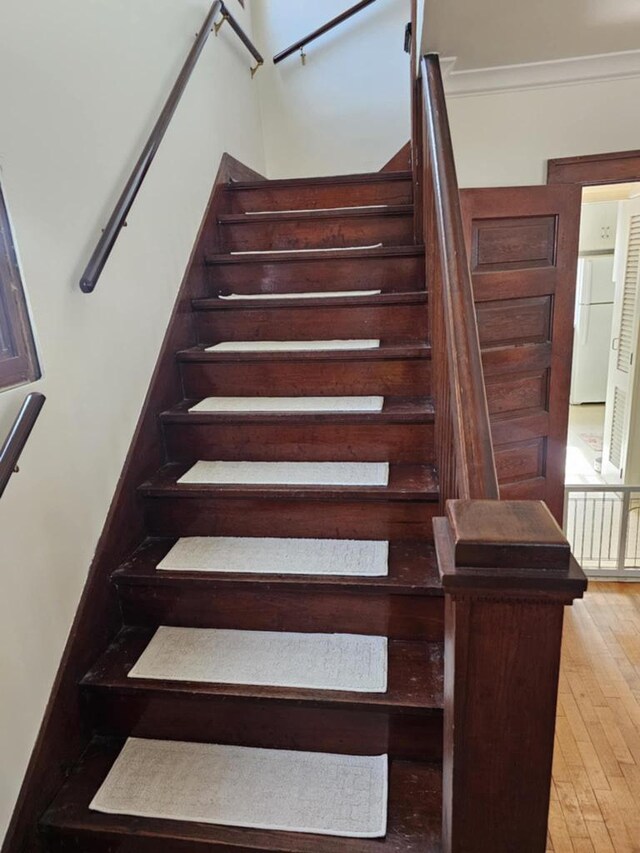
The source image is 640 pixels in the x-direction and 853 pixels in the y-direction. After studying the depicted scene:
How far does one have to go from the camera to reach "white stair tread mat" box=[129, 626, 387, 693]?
132cm

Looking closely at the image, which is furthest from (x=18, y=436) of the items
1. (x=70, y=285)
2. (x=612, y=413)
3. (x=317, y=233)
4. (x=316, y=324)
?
(x=612, y=413)

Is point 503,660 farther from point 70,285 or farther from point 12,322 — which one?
point 70,285

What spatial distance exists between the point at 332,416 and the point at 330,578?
1.80ft

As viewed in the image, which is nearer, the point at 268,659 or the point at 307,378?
the point at 268,659

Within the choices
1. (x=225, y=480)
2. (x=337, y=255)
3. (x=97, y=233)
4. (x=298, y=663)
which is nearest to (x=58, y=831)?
(x=298, y=663)

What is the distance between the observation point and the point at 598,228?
19.2 ft

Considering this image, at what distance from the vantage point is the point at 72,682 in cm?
132

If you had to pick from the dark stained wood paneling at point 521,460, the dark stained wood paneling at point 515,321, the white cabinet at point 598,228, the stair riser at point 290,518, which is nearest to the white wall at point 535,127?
the dark stained wood paneling at point 515,321

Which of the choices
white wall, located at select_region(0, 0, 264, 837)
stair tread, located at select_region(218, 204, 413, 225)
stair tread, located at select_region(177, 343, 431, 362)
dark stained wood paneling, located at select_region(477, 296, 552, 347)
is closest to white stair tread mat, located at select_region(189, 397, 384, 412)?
stair tread, located at select_region(177, 343, 431, 362)

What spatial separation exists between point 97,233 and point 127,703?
1270 millimetres

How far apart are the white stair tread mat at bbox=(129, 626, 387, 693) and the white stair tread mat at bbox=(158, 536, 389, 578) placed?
18 centimetres

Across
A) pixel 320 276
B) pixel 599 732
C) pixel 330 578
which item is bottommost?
pixel 599 732

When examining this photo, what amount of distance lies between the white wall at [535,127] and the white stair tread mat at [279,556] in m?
1.84

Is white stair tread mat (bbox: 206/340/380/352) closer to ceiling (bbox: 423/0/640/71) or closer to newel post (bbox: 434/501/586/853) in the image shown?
ceiling (bbox: 423/0/640/71)
